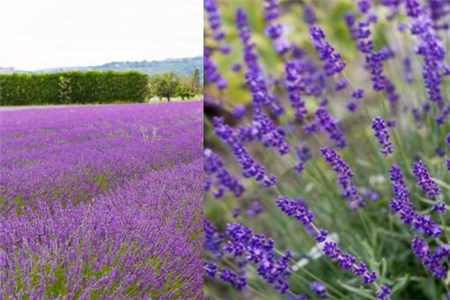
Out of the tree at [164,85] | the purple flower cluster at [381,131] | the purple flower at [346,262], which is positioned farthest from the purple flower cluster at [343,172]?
the tree at [164,85]

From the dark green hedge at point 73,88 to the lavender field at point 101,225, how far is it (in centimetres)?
793

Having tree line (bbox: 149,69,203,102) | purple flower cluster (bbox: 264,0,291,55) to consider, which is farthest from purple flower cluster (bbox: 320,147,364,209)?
tree line (bbox: 149,69,203,102)

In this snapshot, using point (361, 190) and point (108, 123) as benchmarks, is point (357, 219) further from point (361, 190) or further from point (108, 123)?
point (108, 123)

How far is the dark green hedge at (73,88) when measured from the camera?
10.7 metres

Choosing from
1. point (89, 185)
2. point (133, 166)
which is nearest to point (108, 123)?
point (133, 166)

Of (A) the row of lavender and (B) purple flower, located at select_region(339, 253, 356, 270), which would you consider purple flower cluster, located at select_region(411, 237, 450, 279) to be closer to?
(A) the row of lavender

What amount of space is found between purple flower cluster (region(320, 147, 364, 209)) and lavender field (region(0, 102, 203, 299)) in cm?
37

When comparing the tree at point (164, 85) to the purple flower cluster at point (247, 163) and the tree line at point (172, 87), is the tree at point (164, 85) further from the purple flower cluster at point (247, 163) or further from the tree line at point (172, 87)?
the purple flower cluster at point (247, 163)

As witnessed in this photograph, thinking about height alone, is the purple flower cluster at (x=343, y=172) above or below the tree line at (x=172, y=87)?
above

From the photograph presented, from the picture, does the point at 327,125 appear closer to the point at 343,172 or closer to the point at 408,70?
the point at 343,172

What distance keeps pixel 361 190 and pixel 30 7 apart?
200 centimetres

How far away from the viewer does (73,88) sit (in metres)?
11.8

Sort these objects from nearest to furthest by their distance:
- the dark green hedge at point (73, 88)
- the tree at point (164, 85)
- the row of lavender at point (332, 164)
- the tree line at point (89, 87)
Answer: the row of lavender at point (332, 164), the tree at point (164, 85), the tree line at point (89, 87), the dark green hedge at point (73, 88)

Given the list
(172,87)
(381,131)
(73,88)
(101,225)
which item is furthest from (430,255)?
(73,88)
